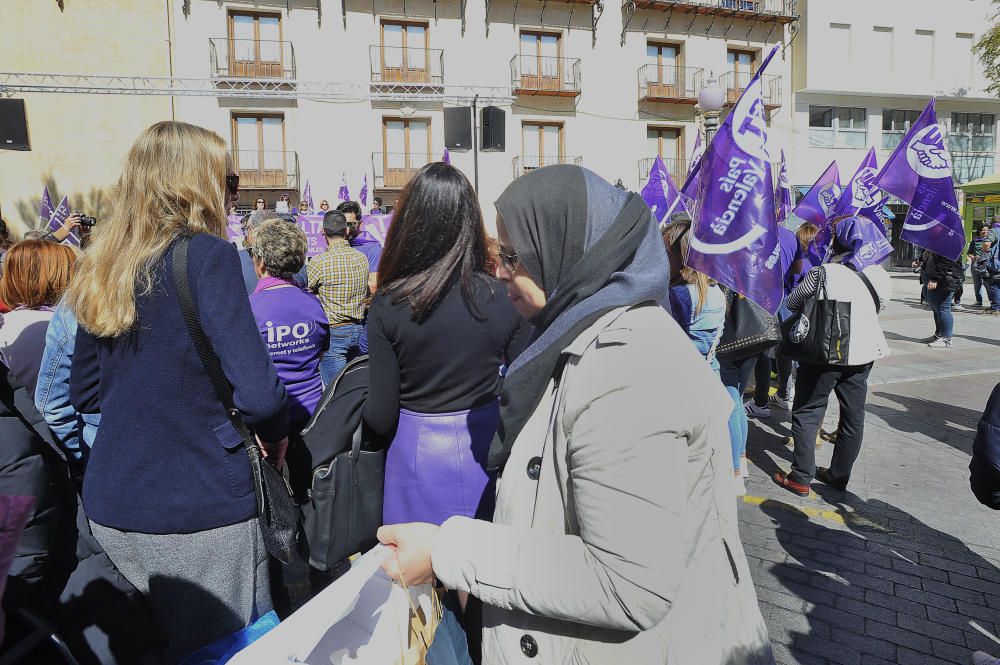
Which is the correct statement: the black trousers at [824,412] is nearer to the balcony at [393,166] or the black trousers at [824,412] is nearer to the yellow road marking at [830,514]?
the yellow road marking at [830,514]

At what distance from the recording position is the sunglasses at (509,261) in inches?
59.1

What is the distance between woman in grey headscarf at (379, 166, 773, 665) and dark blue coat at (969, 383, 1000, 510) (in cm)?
161

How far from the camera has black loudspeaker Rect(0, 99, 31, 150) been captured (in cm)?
1130

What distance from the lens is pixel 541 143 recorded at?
23703 mm

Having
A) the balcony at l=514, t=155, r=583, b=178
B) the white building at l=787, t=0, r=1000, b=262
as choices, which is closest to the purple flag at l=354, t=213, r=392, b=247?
the balcony at l=514, t=155, r=583, b=178

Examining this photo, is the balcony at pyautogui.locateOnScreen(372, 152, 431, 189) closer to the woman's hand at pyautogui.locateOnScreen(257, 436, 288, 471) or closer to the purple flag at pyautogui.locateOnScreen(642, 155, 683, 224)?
the purple flag at pyautogui.locateOnScreen(642, 155, 683, 224)

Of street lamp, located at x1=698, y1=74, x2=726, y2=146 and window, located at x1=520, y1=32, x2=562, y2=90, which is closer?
street lamp, located at x1=698, y1=74, x2=726, y2=146

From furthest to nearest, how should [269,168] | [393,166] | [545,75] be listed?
[545,75], [393,166], [269,168]

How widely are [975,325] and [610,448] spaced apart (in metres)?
14.2

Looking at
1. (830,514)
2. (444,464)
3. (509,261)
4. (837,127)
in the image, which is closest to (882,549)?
(830,514)

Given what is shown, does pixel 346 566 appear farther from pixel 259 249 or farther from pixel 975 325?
pixel 975 325

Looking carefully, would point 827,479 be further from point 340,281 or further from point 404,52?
point 404,52

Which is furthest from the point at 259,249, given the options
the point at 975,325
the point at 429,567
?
the point at 975,325

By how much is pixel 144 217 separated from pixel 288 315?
1.47 meters
